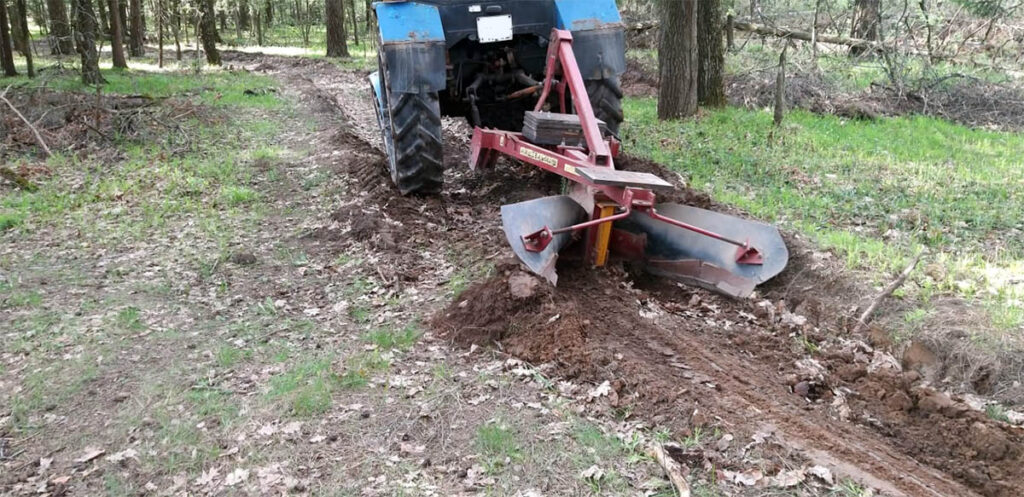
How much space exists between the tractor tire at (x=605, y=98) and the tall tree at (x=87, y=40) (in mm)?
10394

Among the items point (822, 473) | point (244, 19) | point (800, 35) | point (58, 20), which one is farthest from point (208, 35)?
point (822, 473)

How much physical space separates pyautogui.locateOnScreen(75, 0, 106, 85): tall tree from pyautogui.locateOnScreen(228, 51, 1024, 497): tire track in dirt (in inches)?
422

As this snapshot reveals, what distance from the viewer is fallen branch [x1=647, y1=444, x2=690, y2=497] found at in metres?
3.39

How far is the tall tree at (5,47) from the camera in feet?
49.8

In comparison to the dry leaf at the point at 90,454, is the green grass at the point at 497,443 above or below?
above

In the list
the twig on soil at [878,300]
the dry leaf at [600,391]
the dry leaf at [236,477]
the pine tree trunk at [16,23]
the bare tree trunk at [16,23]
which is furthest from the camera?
the pine tree trunk at [16,23]

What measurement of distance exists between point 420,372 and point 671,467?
170 centimetres

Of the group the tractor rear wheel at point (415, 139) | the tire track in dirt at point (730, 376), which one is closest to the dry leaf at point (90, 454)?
the tire track in dirt at point (730, 376)

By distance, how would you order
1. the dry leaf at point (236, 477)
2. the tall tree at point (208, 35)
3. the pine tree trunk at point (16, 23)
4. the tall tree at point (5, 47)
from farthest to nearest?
the tall tree at point (208, 35) < the pine tree trunk at point (16, 23) < the tall tree at point (5, 47) < the dry leaf at point (236, 477)

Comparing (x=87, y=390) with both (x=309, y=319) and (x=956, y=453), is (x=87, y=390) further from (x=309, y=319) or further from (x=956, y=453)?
(x=956, y=453)

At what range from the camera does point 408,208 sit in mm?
7332

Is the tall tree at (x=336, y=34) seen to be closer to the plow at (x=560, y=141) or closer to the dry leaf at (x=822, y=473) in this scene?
the plow at (x=560, y=141)

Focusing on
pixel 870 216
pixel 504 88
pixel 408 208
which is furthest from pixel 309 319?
pixel 870 216

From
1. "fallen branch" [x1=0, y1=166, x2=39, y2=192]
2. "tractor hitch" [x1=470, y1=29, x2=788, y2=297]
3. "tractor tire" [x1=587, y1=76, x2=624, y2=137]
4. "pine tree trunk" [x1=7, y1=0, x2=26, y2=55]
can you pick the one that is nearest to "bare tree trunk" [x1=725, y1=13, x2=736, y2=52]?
"tractor tire" [x1=587, y1=76, x2=624, y2=137]
